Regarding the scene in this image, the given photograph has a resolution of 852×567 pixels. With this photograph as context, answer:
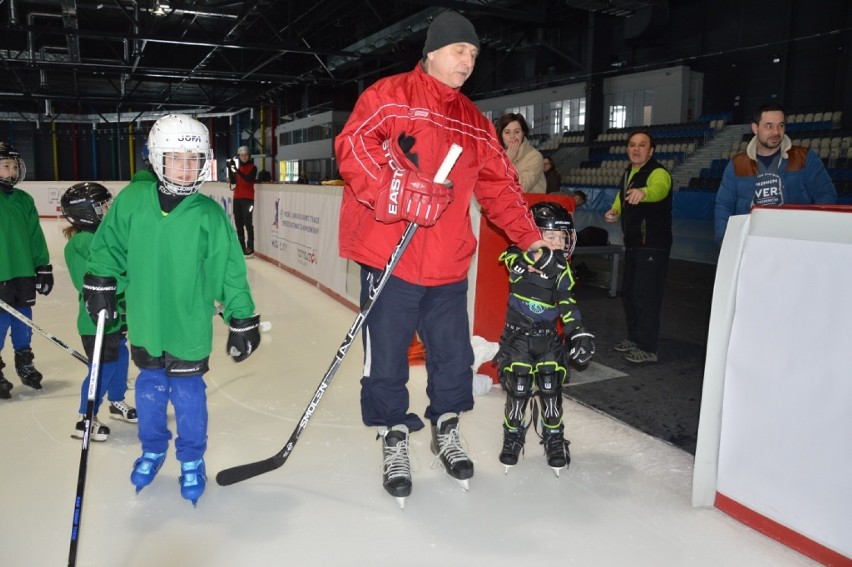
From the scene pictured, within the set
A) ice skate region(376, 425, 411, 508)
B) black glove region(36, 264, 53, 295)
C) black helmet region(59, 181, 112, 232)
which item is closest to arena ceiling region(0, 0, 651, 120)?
black glove region(36, 264, 53, 295)

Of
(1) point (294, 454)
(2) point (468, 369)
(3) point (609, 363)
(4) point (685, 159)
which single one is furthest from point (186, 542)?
(4) point (685, 159)

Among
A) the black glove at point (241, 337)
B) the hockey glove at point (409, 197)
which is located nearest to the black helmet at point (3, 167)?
the black glove at point (241, 337)

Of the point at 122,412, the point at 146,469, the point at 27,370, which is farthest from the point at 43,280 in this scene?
the point at 146,469

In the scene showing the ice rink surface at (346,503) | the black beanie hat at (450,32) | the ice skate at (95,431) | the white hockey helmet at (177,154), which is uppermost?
the black beanie hat at (450,32)

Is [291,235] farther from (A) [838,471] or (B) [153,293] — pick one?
(A) [838,471]

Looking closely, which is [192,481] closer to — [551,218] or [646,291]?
[551,218]

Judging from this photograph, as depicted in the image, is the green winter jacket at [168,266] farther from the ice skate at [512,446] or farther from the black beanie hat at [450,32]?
the ice skate at [512,446]

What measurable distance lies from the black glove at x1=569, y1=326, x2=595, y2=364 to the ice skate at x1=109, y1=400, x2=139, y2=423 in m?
1.88

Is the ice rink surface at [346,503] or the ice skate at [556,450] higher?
the ice skate at [556,450]

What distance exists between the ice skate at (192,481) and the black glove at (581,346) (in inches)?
51.5

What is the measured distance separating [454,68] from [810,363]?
134 centimetres

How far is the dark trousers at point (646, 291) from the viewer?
3.72 metres

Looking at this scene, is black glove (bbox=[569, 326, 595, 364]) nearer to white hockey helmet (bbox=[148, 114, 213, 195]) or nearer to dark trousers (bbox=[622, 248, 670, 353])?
white hockey helmet (bbox=[148, 114, 213, 195])

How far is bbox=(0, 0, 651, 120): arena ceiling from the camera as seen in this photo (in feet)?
43.0
